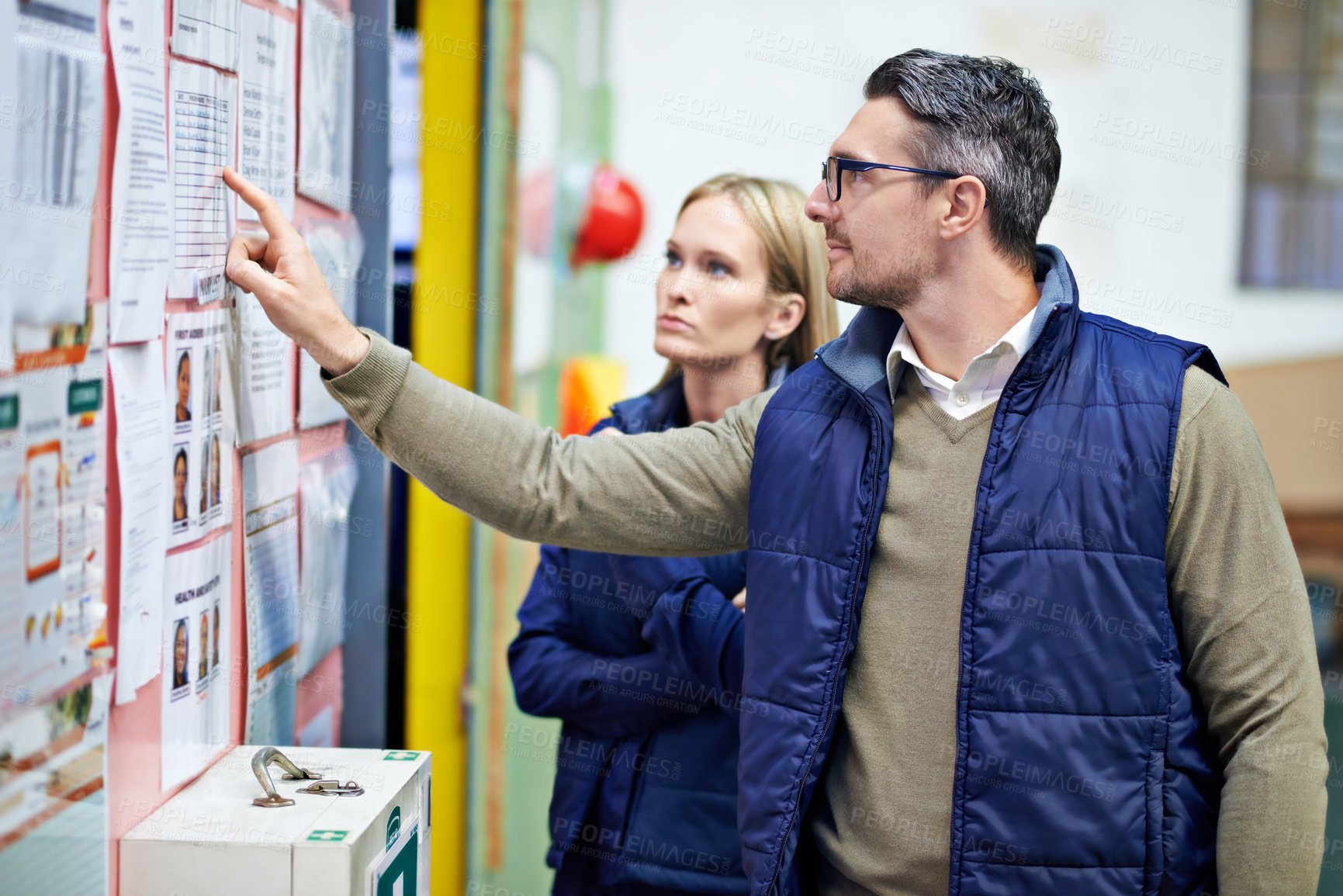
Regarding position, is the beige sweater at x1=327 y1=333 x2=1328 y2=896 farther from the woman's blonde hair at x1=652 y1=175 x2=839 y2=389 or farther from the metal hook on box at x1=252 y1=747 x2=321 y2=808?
the woman's blonde hair at x1=652 y1=175 x2=839 y2=389

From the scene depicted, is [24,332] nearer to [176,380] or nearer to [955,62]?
[176,380]

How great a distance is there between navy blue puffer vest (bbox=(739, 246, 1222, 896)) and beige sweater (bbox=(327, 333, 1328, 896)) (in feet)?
0.10

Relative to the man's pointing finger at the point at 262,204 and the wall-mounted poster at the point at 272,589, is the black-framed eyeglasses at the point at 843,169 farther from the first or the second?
the wall-mounted poster at the point at 272,589

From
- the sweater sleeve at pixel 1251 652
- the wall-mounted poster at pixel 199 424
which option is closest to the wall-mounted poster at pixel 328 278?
the wall-mounted poster at pixel 199 424

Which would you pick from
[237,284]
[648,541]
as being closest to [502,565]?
[648,541]

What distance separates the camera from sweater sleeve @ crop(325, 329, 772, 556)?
1.23m

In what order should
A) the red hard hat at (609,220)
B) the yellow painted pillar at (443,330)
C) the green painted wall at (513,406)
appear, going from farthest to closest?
the red hard hat at (609,220)
the green painted wall at (513,406)
the yellow painted pillar at (443,330)

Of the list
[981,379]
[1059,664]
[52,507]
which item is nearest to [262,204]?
[52,507]

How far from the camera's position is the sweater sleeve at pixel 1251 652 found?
112cm

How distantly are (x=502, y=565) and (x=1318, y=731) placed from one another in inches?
86.8

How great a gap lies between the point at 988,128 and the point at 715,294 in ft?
1.85

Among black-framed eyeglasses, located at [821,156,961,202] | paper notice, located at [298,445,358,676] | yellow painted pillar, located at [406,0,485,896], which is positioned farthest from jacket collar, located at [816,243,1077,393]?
yellow painted pillar, located at [406,0,485,896]

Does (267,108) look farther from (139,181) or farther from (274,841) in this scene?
(274,841)

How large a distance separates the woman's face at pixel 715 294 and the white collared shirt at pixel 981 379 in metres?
0.51
